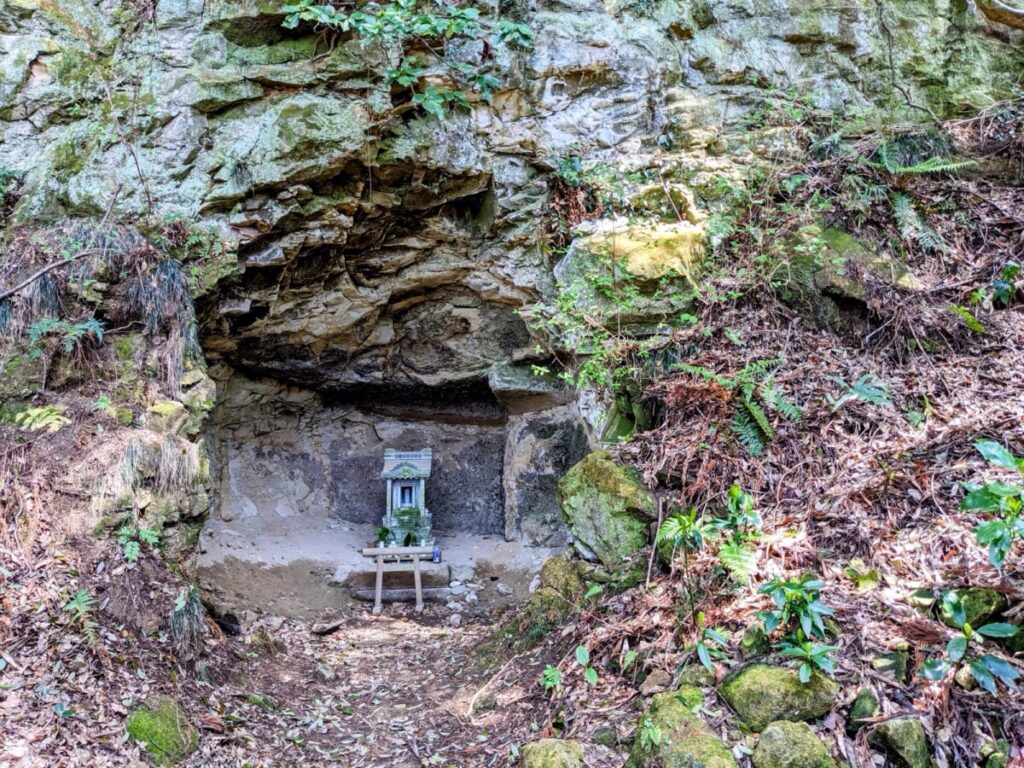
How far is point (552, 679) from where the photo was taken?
386cm

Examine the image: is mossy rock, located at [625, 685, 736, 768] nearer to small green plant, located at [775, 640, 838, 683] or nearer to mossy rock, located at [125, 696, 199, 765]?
small green plant, located at [775, 640, 838, 683]

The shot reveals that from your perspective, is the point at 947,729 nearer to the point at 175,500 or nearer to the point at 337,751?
the point at 337,751

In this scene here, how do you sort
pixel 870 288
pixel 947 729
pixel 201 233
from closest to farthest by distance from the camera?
1. pixel 947 729
2. pixel 870 288
3. pixel 201 233

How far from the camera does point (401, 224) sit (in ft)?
23.4

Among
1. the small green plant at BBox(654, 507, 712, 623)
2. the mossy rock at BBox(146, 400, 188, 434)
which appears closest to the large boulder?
the small green plant at BBox(654, 507, 712, 623)

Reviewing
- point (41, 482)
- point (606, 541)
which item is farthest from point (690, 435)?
point (41, 482)

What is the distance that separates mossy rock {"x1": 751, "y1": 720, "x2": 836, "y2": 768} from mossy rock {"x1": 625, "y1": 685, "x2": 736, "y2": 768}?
14cm

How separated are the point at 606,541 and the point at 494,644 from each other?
4.20ft

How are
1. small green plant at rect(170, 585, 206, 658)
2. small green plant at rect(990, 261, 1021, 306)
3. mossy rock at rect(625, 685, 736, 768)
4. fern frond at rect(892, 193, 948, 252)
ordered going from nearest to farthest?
mossy rock at rect(625, 685, 736, 768), small green plant at rect(170, 585, 206, 658), small green plant at rect(990, 261, 1021, 306), fern frond at rect(892, 193, 948, 252)

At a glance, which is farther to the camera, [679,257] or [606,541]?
[679,257]

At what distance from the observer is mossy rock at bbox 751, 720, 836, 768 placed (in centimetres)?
282

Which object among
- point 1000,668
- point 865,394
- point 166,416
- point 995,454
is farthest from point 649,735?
point 166,416

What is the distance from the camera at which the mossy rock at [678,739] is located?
9.46ft

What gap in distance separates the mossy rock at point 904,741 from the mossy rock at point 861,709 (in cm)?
7
